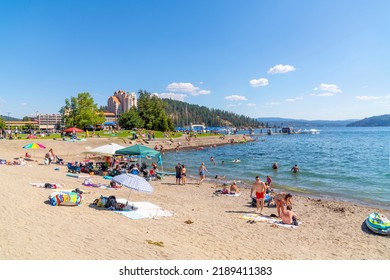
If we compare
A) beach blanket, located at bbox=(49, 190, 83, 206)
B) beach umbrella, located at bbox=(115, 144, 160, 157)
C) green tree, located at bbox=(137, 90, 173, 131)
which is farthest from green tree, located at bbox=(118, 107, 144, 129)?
beach blanket, located at bbox=(49, 190, 83, 206)

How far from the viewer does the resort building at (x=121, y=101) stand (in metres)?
174

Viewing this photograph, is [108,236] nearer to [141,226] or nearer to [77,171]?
[141,226]

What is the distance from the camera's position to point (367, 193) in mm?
18797

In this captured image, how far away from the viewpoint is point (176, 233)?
937cm

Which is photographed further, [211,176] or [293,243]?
[211,176]

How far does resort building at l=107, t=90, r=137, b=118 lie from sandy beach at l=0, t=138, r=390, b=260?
16480 centimetres

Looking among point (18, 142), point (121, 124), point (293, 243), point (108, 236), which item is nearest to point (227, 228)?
point (293, 243)

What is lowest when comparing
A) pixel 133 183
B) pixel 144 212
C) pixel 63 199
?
pixel 144 212

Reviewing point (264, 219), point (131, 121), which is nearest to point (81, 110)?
point (131, 121)

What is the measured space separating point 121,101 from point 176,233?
182m

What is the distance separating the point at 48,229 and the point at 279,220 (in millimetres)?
8700

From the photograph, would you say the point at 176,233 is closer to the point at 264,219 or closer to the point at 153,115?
the point at 264,219

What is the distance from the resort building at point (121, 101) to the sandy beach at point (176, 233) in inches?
6488

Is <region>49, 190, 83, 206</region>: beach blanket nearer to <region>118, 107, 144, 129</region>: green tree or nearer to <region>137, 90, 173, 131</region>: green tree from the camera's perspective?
<region>118, 107, 144, 129</region>: green tree
